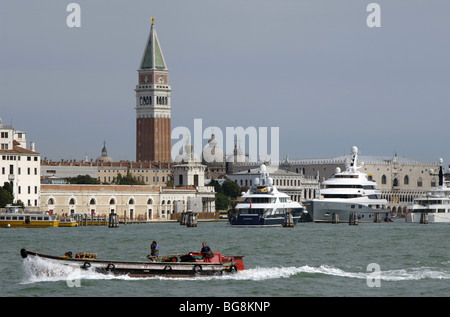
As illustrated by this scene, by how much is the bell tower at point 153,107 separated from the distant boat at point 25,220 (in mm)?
77661

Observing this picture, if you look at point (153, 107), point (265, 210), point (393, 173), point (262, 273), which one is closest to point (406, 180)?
point (393, 173)

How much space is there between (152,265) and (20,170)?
241ft

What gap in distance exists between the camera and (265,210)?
93.8 meters

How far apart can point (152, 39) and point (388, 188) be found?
42917 mm

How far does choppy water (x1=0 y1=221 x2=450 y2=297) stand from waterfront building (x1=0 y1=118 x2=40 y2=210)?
43.1 m

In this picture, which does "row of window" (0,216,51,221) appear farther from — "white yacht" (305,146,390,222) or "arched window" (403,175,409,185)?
"arched window" (403,175,409,185)

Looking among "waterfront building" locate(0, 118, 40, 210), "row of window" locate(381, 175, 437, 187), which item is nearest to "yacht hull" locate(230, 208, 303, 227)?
"waterfront building" locate(0, 118, 40, 210)

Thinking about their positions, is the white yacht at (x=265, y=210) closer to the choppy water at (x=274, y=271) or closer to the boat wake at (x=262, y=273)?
the choppy water at (x=274, y=271)

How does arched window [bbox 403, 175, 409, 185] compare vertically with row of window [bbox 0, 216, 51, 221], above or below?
above

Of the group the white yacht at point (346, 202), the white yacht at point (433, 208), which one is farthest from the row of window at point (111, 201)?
the white yacht at point (433, 208)

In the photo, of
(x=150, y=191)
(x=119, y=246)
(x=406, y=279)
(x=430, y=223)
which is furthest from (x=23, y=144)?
(x=406, y=279)

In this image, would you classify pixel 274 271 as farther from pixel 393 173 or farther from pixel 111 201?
pixel 393 173

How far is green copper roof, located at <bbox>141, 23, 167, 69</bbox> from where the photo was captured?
17051 cm

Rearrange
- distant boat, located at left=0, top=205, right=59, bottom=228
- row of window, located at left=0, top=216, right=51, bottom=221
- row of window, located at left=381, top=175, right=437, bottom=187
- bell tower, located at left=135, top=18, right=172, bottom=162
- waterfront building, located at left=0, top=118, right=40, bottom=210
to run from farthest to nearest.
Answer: row of window, located at left=381, top=175, right=437, bottom=187
bell tower, located at left=135, top=18, right=172, bottom=162
waterfront building, located at left=0, top=118, right=40, bottom=210
row of window, located at left=0, top=216, right=51, bottom=221
distant boat, located at left=0, top=205, right=59, bottom=228
